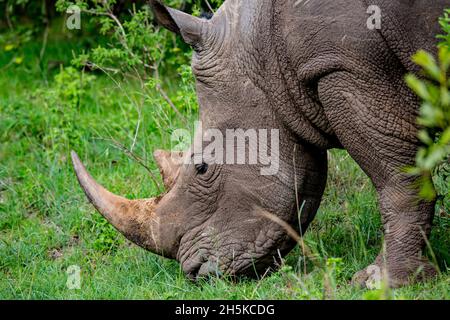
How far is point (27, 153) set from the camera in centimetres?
919

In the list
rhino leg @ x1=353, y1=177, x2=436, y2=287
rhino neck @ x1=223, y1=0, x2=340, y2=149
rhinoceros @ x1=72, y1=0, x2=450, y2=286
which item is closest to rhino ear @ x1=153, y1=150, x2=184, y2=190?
rhinoceros @ x1=72, y1=0, x2=450, y2=286

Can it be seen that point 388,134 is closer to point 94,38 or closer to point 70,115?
point 70,115

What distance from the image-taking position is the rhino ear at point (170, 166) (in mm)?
6348

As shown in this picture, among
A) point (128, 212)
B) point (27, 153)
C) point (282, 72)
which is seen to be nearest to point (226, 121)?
point (282, 72)

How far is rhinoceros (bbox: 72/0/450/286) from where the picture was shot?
18.3 feet

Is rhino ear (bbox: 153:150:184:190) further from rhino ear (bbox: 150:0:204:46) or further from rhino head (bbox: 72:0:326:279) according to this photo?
rhino ear (bbox: 150:0:204:46)

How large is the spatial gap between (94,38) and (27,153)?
237 cm

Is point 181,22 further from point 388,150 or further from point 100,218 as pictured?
point 100,218

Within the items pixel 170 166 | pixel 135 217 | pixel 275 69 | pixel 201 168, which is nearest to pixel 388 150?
pixel 275 69

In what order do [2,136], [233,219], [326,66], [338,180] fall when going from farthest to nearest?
1. [2,136]
2. [338,180]
3. [233,219]
4. [326,66]

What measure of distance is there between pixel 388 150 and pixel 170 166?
144 centimetres

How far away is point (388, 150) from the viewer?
18.9 ft

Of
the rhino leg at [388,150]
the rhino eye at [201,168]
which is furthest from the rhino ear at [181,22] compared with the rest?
the rhino leg at [388,150]

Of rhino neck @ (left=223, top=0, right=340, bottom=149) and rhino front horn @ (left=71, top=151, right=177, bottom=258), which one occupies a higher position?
rhino neck @ (left=223, top=0, right=340, bottom=149)
